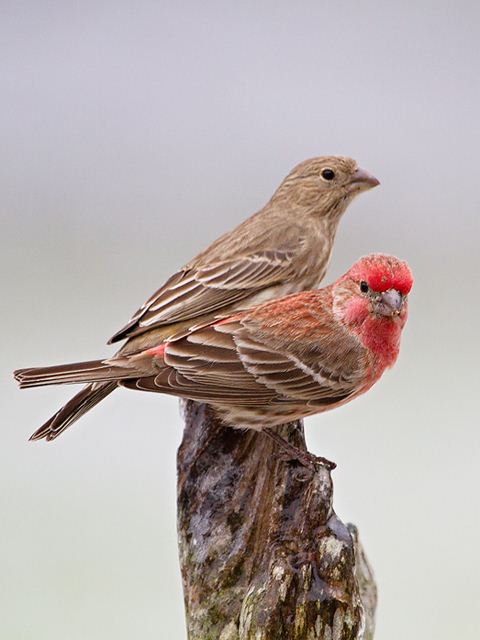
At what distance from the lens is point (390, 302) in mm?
3727

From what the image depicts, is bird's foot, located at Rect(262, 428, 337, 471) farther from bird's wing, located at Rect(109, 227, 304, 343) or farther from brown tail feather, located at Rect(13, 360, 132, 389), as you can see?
bird's wing, located at Rect(109, 227, 304, 343)

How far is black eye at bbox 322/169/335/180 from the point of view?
5.40 metres

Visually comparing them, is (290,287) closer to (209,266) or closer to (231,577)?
(209,266)

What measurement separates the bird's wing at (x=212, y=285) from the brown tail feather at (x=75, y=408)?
41cm

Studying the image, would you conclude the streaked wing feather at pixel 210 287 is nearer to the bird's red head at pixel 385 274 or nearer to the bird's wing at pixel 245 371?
the bird's wing at pixel 245 371

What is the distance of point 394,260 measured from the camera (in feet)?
12.1

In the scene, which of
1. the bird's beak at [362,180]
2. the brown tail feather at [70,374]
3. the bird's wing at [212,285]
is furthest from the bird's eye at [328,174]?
the brown tail feather at [70,374]

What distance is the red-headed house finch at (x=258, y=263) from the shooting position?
4.40m

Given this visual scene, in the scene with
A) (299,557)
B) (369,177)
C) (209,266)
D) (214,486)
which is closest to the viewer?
(299,557)

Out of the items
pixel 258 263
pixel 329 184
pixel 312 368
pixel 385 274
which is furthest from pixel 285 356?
pixel 329 184

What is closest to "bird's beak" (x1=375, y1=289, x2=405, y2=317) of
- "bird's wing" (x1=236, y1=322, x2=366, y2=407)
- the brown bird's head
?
"bird's wing" (x1=236, y1=322, x2=366, y2=407)

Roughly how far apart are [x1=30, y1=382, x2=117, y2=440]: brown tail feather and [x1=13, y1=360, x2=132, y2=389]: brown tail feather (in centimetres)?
20

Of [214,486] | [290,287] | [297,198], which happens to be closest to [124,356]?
[214,486]

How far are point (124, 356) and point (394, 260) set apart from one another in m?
1.08
